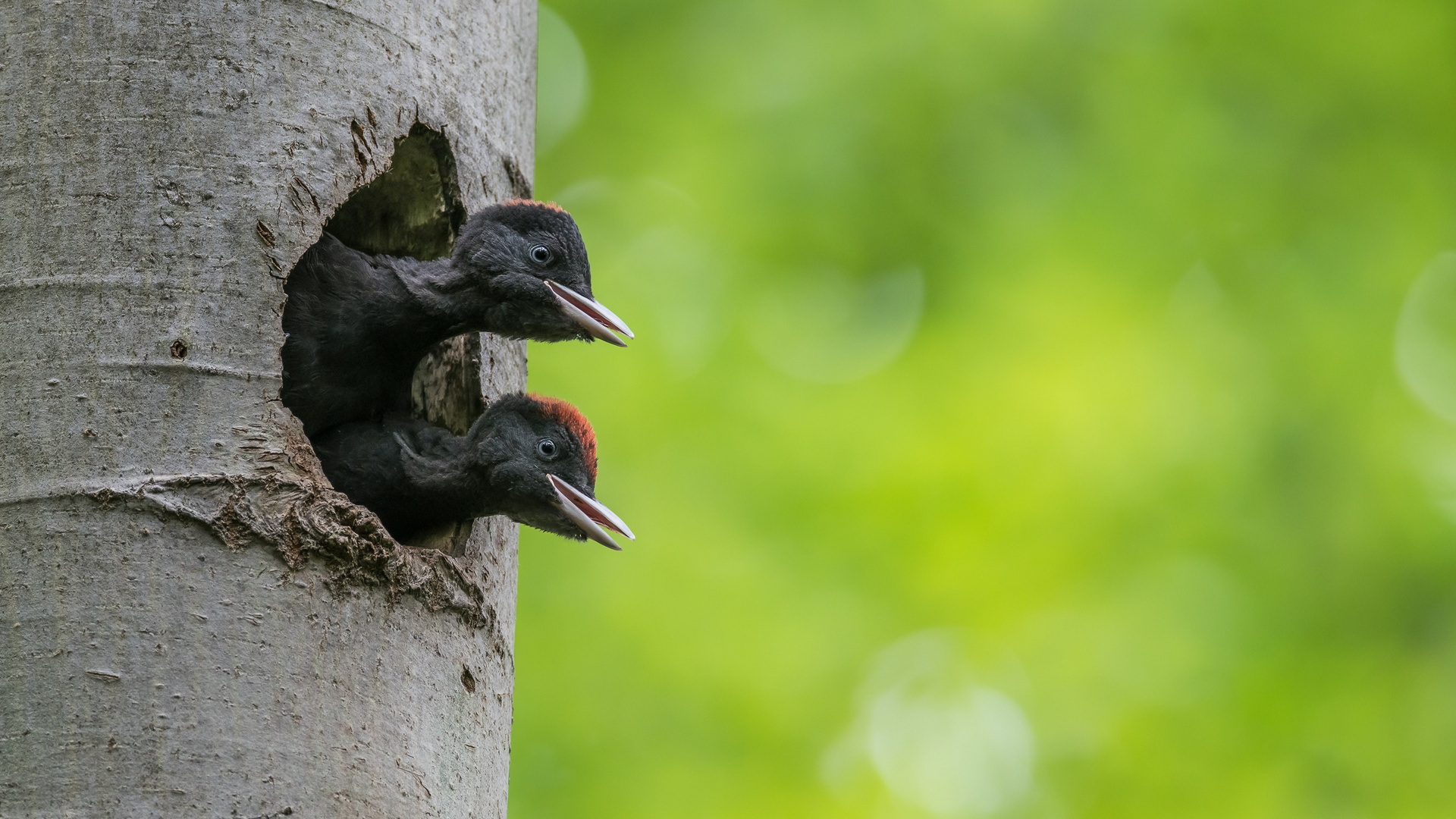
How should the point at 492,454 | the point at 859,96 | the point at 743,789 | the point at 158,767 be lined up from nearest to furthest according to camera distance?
the point at 158,767
the point at 492,454
the point at 743,789
the point at 859,96

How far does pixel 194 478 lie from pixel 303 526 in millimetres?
165

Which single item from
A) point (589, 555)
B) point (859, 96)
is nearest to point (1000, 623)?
point (589, 555)

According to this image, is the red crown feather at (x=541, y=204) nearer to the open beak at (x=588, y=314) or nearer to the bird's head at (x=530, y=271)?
the bird's head at (x=530, y=271)

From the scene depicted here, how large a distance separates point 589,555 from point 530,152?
318 cm

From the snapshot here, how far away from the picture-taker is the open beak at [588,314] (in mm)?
2488

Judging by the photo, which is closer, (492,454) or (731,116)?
(492,454)

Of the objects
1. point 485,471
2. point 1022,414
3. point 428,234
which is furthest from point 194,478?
point 1022,414

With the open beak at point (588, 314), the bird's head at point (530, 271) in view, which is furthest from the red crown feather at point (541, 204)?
the open beak at point (588, 314)

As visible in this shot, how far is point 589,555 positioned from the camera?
5773 mm

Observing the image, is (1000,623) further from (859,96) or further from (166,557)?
(166,557)

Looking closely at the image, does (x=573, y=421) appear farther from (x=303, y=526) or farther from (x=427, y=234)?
(x=303, y=526)

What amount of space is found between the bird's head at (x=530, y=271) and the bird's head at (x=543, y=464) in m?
0.15

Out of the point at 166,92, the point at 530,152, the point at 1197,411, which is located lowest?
the point at 166,92

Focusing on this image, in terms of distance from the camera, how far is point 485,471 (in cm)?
244
